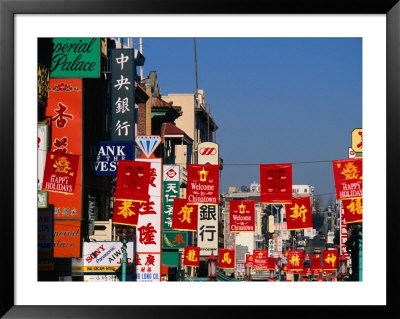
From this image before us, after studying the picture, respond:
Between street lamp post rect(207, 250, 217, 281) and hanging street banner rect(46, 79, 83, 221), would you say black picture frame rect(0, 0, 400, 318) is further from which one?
street lamp post rect(207, 250, 217, 281)

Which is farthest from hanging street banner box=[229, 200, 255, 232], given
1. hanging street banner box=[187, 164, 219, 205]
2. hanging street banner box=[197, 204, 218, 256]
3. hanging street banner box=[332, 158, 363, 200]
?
hanging street banner box=[332, 158, 363, 200]

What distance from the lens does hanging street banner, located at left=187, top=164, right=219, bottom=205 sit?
23734 millimetres

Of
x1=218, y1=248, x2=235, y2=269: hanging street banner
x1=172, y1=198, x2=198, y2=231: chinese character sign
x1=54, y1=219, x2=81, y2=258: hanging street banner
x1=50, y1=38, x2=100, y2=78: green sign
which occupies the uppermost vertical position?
x1=50, y1=38, x2=100, y2=78: green sign

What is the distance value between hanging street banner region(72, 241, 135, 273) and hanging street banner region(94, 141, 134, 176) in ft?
8.71

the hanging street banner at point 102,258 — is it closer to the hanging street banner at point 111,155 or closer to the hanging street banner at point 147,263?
the hanging street banner at point 147,263

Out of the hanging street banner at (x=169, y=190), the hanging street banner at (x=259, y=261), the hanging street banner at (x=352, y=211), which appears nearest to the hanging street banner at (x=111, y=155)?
the hanging street banner at (x=169, y=190)

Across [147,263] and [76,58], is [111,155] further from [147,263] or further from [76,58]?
[147,263]

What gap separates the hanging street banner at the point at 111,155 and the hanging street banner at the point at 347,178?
8554 mm

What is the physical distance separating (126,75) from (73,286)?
65.6 ft

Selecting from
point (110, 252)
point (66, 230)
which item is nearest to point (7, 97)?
point (66, 230)

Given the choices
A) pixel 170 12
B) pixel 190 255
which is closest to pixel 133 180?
pixel 170 12

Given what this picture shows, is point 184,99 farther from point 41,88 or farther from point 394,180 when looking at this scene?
point 394,180

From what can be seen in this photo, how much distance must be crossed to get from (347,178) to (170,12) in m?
13.0

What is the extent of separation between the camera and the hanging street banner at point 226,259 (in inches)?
1874
